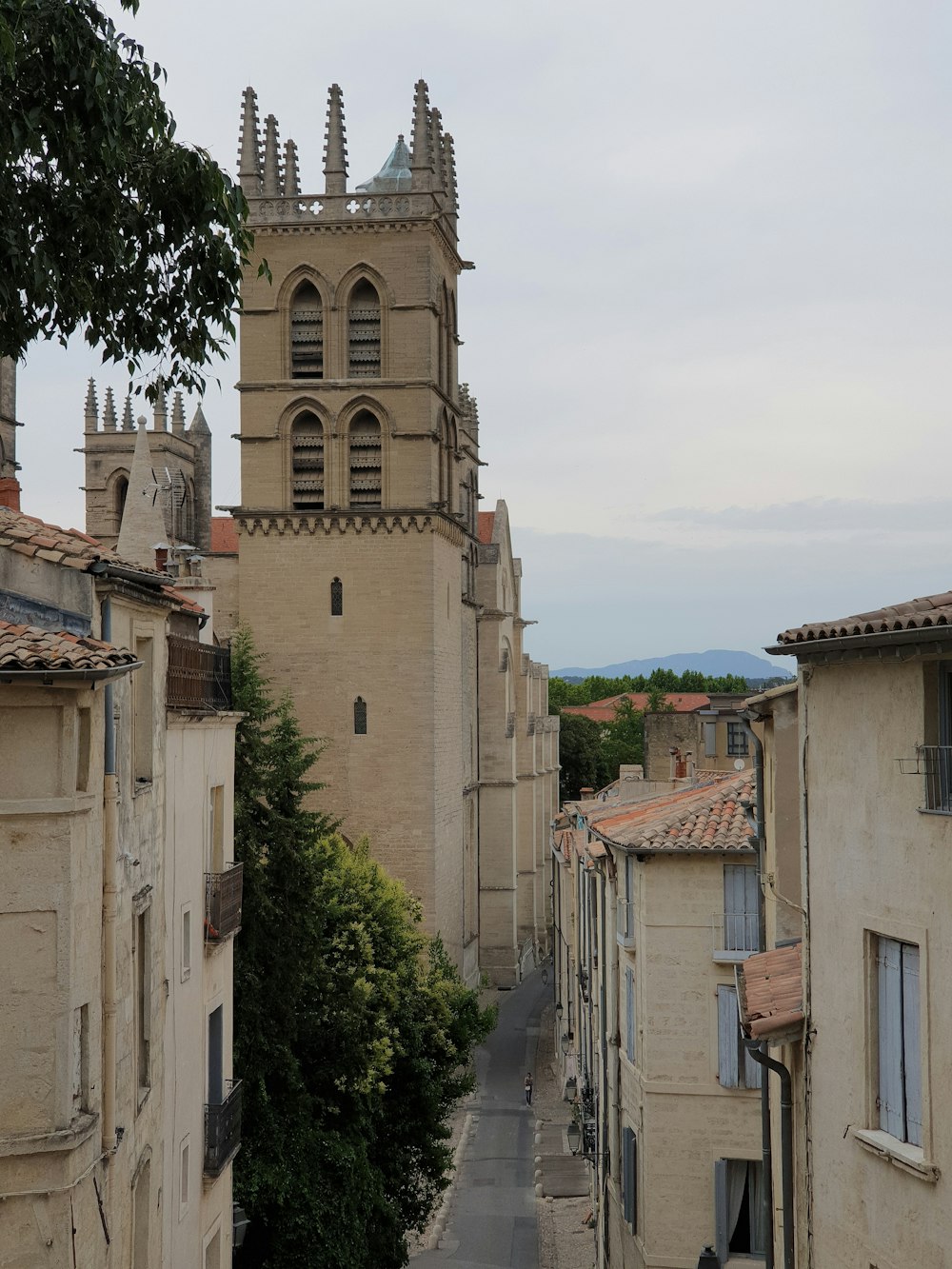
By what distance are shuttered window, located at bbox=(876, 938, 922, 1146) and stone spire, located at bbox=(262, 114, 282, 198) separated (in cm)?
4453

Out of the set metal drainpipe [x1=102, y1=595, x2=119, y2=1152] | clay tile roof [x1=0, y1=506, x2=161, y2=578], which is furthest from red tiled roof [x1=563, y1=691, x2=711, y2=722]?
metal drainpipe [x1=102, y1=595, x2=119, y2=1152]

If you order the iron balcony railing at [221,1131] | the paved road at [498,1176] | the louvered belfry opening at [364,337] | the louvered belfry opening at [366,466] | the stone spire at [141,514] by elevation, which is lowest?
the paved road at [498,1176]

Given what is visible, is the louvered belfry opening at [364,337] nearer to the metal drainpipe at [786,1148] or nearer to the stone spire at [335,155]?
the stone spire at [335,155]

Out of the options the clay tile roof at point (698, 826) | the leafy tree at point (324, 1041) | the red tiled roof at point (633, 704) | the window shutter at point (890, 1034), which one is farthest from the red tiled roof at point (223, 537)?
the red tiled roof at point (633, 704)

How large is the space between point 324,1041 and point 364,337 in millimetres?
27935

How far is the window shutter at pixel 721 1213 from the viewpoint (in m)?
21.1

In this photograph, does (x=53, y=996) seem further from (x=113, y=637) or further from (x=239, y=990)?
(x=239, y=990)

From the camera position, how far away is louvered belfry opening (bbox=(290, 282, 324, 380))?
171ft

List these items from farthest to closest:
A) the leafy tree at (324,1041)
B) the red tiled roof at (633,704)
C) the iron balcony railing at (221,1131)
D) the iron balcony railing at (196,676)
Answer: the red tiled roof at (633,704) < the leafy tree at (324,1041) < the iron balcony railing at (221,1131) < the iron balcony railing at (196,676)

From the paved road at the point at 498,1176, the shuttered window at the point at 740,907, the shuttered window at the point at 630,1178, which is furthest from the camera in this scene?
the paved road at the point at 498,1176

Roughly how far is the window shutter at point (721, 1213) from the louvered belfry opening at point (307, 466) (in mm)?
32434

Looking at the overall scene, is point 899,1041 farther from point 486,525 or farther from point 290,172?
point 486,525

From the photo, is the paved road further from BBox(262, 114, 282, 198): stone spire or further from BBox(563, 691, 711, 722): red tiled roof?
BBox(563, 691, 711, 722): red tiled roof

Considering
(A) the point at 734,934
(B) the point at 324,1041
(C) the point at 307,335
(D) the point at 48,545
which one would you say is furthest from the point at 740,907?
(C) the point at 307,335
